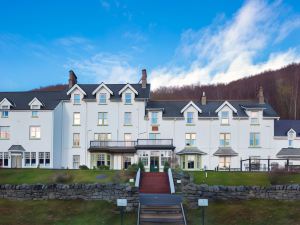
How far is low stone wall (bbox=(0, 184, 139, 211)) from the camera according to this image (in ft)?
92.8

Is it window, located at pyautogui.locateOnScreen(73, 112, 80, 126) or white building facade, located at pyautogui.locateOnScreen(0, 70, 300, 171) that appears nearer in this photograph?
white building facade, located at pyautogui.locateOnScreen(0, 70, 300, 171)

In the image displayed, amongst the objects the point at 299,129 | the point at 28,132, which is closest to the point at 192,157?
the point at 299,129

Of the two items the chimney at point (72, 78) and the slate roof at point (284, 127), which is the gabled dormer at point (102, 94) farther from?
the slate roof at point (284, 127)

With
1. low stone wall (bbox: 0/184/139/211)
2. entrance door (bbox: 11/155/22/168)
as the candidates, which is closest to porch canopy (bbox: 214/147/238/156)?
low stone wall (bbox: 0/184/139/211)

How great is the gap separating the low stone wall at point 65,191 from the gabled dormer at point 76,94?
23871 millimetres

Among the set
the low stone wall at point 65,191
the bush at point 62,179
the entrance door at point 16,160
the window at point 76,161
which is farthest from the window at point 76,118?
the low stone wall at point 65,191

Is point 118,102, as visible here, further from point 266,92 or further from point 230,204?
point 266,92

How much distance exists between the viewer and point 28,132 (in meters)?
50.8

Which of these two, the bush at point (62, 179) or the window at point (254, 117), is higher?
the window at point (254, 117)

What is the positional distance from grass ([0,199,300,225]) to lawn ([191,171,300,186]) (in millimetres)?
4794

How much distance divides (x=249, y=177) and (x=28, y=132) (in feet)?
95.4

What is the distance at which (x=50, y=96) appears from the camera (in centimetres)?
5394

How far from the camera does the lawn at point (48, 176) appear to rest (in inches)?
1335

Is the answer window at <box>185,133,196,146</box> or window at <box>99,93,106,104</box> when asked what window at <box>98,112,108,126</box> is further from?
window at <box>185,133,196,146</box>
